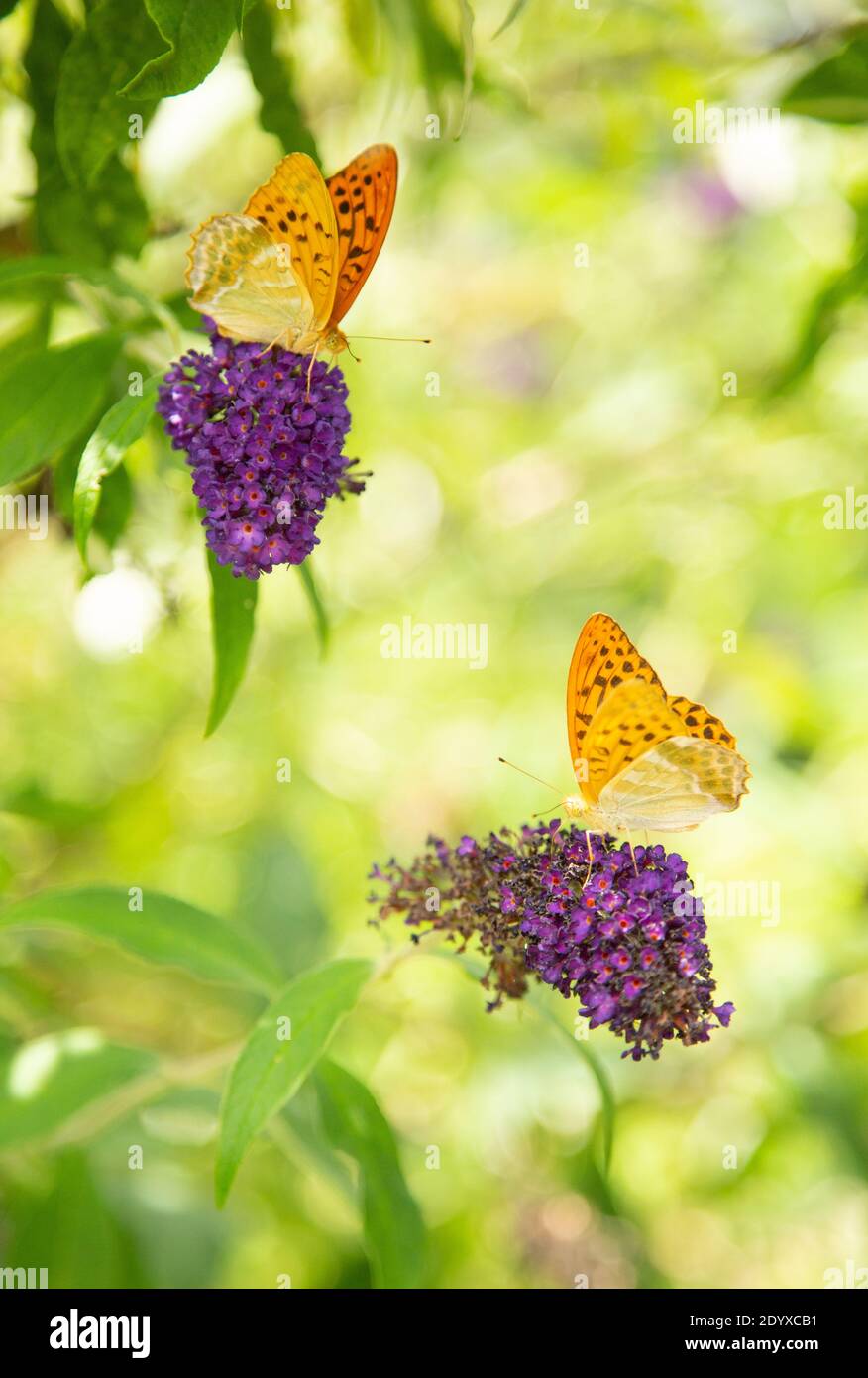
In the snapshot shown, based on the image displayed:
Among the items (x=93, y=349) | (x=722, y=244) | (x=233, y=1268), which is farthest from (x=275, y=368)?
(x=722, y=244)

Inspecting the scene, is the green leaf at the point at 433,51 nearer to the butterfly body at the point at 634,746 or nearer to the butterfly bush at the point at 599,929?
the butterfly body at the point at 634,746

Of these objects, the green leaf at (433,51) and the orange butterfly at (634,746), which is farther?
the green leaf at (433,51)

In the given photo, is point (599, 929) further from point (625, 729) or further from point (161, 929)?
point (161, 929)

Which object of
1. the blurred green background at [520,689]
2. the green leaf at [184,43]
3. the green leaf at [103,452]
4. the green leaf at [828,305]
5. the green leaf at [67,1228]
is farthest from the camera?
the blurred green background at [520,689]

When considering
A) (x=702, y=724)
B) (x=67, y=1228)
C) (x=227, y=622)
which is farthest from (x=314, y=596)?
(x=67, y=1228)

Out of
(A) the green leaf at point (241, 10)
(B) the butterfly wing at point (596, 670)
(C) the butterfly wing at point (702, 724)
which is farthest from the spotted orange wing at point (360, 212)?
(C) the butterfly wing at point (702, 724)
